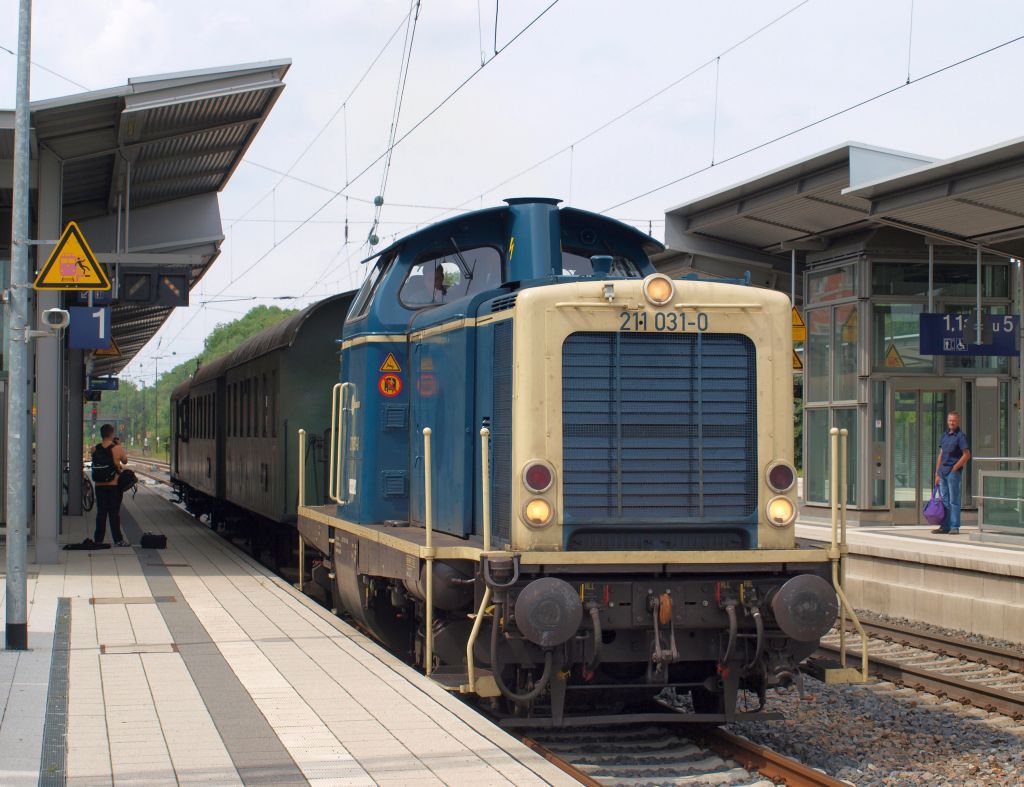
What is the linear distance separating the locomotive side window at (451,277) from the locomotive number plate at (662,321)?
1.39 m

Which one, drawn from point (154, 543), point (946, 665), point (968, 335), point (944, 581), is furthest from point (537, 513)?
point (154, 543)

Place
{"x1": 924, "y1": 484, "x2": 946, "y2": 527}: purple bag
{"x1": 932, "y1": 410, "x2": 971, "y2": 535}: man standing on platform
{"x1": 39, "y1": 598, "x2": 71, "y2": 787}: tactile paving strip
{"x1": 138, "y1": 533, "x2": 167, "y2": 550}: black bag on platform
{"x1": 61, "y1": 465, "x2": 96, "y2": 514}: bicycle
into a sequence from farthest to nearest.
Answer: {"x1": 61, "y1": 465, "x2": 96, "y2": 514}: bicycle, {"x1": 138, "y1": 533, "x2": 167, "y2": 550}: black bag on platform, {"x1": 924, "y1": 484, "x2": 946, "y2": 527}: purple bag, {"x1": 932, "y1": 410, "x2": 971, "y2": 535}: man standing on platform, {"x1": 39, "y1": 598, "x2": 71, "y2": 787}: tactile paving strip

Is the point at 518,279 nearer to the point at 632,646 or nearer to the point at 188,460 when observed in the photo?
the point at 632,646

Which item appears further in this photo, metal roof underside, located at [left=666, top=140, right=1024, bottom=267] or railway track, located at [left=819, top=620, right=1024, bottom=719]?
metal roof underside, located at [left=666, top=140, right=1024, bottom=267]

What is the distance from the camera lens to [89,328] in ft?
48.5

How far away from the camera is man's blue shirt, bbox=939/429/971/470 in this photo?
50.7 ft

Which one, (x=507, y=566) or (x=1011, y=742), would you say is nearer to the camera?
(x=507, y=566)

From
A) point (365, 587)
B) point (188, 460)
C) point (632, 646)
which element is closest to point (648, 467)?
point (632, 646)

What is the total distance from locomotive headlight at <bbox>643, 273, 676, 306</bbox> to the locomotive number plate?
0.07m

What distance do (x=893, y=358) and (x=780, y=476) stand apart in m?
11.4

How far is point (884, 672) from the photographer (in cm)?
962

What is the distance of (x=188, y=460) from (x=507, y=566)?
1985 centimetres

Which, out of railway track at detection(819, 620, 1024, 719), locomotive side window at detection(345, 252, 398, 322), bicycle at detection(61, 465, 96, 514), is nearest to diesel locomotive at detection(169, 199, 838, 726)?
locomotive side window at detection(345, 252, 398, 322)

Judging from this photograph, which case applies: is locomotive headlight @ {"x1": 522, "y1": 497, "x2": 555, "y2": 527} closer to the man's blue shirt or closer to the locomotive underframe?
the locomotive underframe
